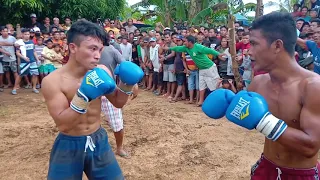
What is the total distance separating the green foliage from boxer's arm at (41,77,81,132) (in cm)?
904

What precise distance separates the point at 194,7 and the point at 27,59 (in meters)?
6.51

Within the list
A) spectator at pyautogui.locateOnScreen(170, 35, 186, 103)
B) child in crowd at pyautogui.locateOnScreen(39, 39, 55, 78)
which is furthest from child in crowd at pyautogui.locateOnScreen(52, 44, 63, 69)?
spectator at pyautogui.locateOnScreen(170, 35, 186, 103)

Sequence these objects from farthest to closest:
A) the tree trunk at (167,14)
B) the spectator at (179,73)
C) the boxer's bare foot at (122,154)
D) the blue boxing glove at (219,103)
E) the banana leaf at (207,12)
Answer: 1. the tree trunk at (167,14)
2. the banana leaf at (207,12)
3. the spectator at (179,73)
4. the boxer's bare foot at (122,154)
5. the blue boxing glove at (219,103)

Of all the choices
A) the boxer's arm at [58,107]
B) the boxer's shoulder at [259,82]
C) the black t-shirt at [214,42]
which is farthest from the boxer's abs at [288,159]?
the black t-shirt at [214,42]

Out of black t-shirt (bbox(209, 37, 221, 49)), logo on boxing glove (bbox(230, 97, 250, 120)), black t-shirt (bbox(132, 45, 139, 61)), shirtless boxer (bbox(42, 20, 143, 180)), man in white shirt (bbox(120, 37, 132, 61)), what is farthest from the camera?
black t-shirt (bbox(132, 45, 139, 61))

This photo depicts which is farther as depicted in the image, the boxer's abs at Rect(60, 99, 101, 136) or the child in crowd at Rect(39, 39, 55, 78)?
the child in crowd at Rect(39, 39, 55, 78)

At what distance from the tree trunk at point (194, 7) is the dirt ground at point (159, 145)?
21.2 ft

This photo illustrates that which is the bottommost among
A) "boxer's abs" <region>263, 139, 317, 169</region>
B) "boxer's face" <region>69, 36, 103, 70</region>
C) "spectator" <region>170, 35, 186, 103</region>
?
"spectator" <region>170, 35, 186, 103</region>

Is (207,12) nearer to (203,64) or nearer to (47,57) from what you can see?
(203,64)

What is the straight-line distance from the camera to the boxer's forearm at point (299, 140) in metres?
1.75

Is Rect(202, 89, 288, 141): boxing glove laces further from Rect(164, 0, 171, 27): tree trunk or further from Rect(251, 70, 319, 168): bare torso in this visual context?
Rect(164, 0, 171, 27): tree trunk

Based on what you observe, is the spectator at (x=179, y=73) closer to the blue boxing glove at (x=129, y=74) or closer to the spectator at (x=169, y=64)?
the spectator at (x=169, y=64)

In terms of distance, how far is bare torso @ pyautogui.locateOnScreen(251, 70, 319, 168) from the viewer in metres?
1.91

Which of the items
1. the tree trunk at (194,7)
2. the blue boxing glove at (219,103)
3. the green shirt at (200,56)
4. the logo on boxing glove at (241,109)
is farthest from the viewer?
the tree trunk at (194,7)
